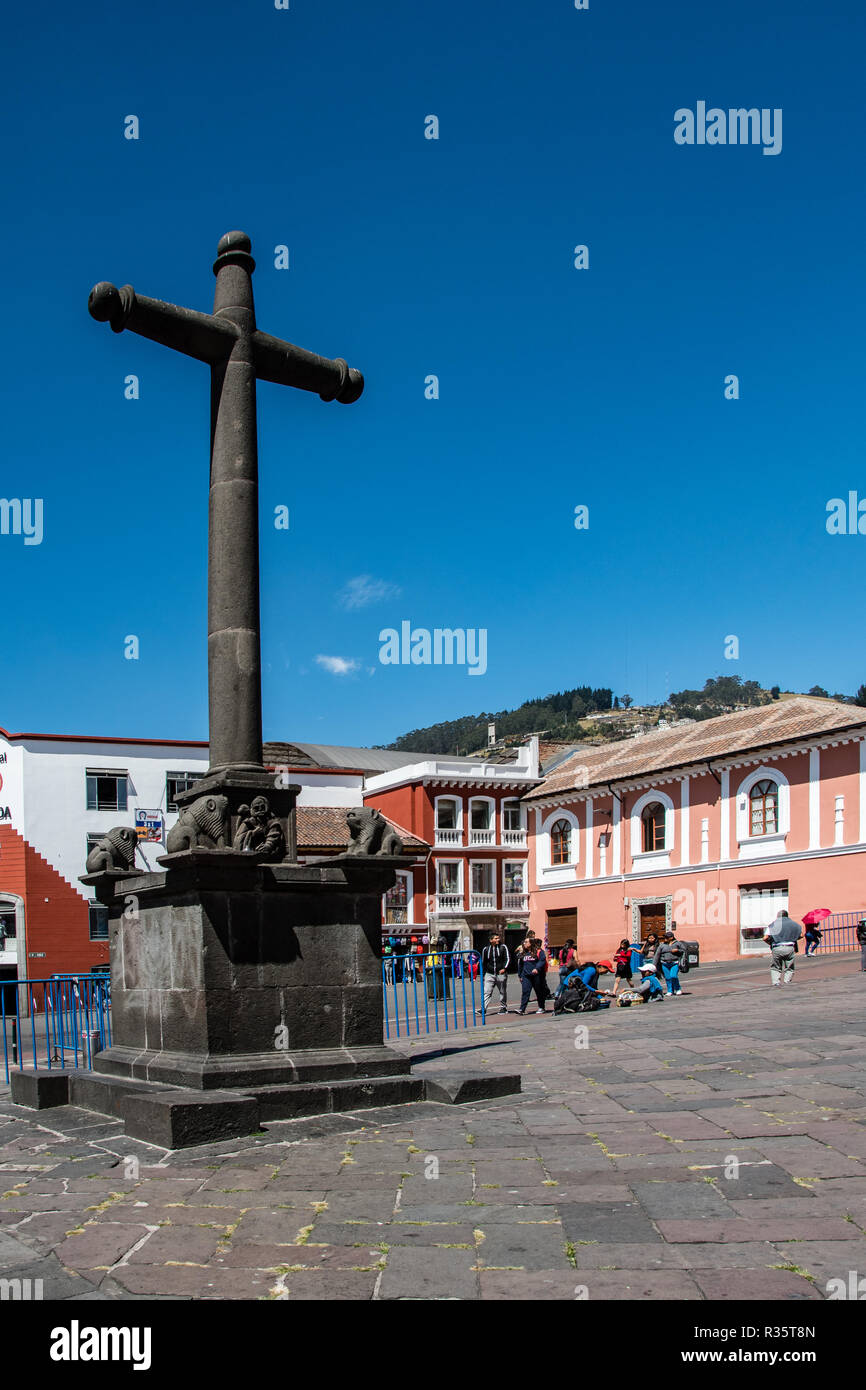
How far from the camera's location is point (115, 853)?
9.09 metres

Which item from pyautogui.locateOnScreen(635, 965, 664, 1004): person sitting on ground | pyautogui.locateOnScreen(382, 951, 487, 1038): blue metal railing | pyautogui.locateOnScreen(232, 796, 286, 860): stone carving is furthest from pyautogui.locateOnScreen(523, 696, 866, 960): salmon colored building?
pyautogui.locateOnScreen(232, 796, 286, 860): stone carving

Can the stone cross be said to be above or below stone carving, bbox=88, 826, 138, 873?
above

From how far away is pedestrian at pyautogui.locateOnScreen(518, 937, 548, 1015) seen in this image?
19.3 m

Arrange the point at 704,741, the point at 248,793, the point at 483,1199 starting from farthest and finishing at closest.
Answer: the point at 704,741 < the point at 248,793 < the point at 483,1199

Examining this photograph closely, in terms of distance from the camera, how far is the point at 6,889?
36.5 m

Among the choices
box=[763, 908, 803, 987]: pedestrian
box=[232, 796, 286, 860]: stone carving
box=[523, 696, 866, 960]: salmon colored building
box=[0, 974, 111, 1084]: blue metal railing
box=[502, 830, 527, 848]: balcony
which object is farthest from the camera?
box=[502, 830, 527, 848]: balcony

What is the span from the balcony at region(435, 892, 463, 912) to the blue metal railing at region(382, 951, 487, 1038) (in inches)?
1011

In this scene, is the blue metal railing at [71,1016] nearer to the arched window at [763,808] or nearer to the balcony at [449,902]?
the arched window at [763,808]

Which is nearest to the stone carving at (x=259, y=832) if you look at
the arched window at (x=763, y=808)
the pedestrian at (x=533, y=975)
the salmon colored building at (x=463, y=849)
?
the pedestrian at (x=533, y=975)

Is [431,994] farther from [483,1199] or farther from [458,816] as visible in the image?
[458,816]

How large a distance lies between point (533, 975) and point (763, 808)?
1567cm

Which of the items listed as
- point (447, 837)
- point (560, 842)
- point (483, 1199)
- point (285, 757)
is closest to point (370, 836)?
point (483, 1199)

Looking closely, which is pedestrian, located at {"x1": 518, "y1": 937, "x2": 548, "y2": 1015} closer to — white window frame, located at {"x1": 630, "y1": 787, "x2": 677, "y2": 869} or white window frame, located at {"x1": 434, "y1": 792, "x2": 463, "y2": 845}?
white window frame, located at {"x1": 630, "y1": 787, "x2": 677, "y2": 869}
